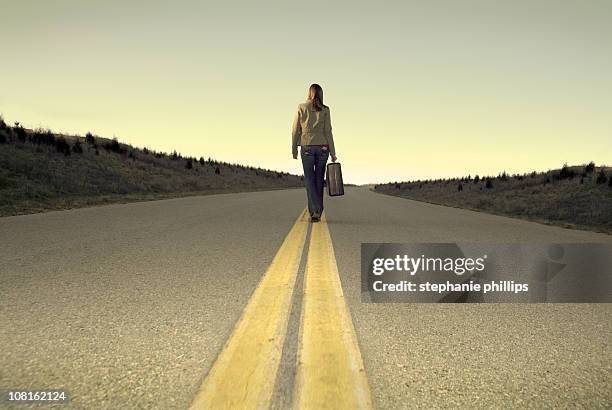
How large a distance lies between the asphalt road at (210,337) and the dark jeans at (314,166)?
4597mm

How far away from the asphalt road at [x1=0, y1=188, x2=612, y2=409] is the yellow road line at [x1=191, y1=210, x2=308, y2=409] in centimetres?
7

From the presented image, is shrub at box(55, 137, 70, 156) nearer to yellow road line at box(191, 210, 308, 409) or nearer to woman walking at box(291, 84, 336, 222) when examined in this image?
woman walking at box(291, 84, 336, 222)

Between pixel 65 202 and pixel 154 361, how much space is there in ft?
44.8

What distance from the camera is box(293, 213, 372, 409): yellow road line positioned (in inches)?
79.2

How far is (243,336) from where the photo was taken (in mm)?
2846

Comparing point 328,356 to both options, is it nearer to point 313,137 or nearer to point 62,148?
point 313,137

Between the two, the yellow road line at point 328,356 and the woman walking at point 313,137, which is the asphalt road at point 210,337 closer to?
the yellow road line at point 328,356

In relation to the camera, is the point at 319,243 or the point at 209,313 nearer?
the point at 209,313

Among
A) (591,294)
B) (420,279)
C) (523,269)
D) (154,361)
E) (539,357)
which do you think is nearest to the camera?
(154,361)

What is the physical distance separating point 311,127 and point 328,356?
787 centimetres

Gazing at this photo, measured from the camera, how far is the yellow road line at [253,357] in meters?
2.01

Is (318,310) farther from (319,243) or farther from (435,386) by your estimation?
(319,243)

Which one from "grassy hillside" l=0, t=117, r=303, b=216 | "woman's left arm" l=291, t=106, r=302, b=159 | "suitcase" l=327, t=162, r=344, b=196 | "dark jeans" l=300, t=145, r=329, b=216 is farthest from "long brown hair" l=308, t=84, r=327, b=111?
"grassy hillside" l=0, t=117, r=303, b=216

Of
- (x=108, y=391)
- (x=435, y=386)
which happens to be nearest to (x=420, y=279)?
(x=435, y=386)
